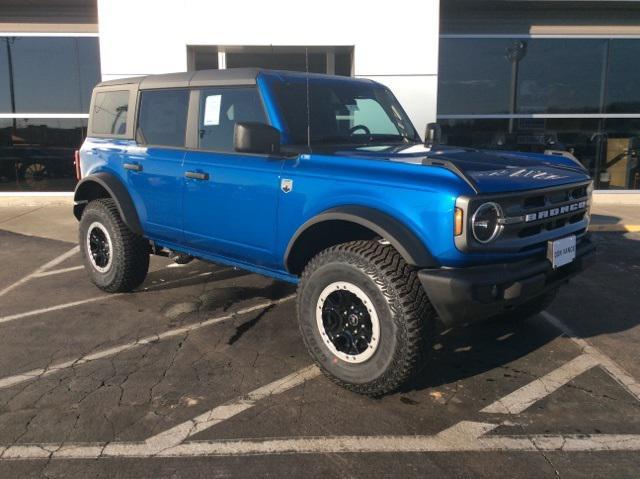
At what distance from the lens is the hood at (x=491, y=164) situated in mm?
3129

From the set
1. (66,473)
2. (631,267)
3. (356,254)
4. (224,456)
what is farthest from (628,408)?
(631,267)

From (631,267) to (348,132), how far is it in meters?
4.21

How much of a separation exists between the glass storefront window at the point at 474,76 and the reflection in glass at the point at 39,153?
7361 millimetres

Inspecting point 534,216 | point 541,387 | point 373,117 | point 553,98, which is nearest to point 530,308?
point 541,387

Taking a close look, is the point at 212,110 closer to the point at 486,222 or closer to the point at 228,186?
the point at 228,186

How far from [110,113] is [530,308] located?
422 centimetres

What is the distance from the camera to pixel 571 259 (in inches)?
141

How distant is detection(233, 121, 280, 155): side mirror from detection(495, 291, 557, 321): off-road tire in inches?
90.7

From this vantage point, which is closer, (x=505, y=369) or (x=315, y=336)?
(x=315, y=336)

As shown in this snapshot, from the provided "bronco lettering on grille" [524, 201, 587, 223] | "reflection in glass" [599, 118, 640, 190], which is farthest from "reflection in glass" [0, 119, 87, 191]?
"reflection in glass" [599, 118, 640, 190]

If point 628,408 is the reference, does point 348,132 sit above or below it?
above

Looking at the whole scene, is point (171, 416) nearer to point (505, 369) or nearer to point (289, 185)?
point (289, 185)

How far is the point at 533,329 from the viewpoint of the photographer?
15.1ft

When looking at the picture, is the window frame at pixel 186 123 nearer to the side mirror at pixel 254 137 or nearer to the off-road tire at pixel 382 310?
the side mirror at pixel 254 137
